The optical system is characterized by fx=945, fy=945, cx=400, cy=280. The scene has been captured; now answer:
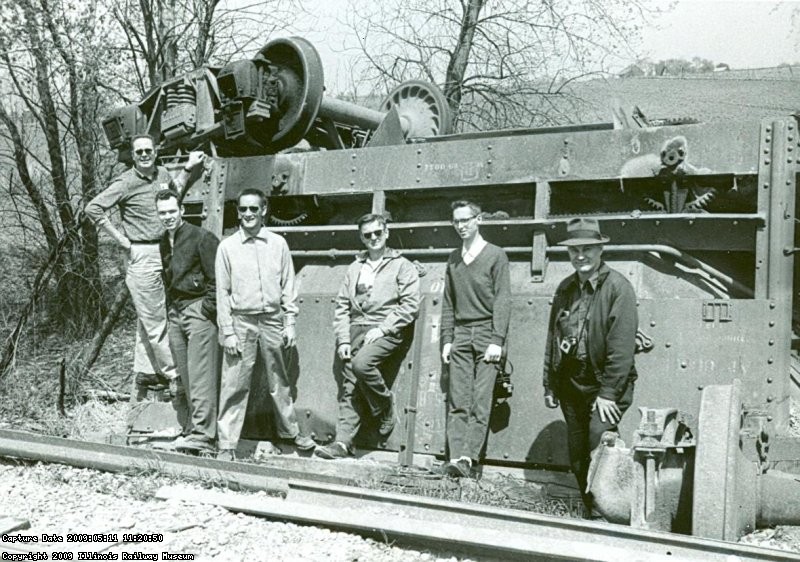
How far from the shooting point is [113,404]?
9641 mm

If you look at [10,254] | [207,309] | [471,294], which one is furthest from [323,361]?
[10,254]

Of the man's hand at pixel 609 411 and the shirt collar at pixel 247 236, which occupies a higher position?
the shirt collar at pixel 247 236

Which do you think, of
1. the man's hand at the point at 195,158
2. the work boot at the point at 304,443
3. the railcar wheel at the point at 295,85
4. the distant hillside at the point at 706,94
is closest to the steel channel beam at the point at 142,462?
the work boot at the point at 304,443

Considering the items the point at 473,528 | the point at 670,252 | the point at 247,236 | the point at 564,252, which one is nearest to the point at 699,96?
the point at 564,252

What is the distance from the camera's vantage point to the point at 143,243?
7941 mm

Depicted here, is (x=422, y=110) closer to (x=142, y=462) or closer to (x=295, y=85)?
(x=295, y=85)

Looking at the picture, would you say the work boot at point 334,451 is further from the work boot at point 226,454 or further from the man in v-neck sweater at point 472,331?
the man in v-neck sweater at point 472,331

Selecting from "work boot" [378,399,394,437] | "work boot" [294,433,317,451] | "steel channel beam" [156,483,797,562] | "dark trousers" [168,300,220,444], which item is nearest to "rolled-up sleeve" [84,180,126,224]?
"dark trousers" [168,300,220,444]

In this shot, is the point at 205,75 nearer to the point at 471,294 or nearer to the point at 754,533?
the point at 471,294

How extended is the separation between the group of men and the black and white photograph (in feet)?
0.06

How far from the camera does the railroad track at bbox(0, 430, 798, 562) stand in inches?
168

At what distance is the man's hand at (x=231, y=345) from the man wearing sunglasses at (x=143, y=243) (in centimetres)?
115

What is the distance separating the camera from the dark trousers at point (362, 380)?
675 cm

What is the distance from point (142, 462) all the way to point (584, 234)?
128 inches
